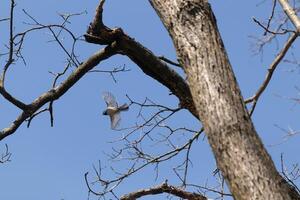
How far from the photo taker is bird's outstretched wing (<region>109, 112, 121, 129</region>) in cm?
369

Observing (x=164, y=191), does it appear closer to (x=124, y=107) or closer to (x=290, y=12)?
(x=124, y=107)

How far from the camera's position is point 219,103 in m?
2.09

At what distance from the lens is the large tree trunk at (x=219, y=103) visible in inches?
75.7

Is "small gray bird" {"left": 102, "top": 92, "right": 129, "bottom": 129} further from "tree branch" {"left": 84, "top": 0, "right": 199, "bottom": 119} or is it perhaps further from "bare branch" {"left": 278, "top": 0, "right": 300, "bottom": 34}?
"bare branch" {"left": 278, "top": 0, "right": 300, "bottom": 34}

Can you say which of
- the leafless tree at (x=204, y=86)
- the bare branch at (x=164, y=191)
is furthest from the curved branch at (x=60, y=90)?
the bare branch at (x=164, y=191)

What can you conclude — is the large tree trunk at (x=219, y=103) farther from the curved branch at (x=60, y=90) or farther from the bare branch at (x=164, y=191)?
the bare branch at (x=164, y=191)

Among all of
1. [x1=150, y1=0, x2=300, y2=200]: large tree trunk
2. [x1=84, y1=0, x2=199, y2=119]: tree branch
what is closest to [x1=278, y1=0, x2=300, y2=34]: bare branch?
[x1=84, y1=0, x2=199, y2=119]: tree branch

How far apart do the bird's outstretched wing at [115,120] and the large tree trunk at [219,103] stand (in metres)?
1.35

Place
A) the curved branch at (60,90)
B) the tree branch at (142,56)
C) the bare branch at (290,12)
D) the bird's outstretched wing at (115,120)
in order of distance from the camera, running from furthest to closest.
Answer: the bare branch at (290,12) < the bird's outstretched wing at (115,120) < the curved branch at (60,90) < the tree branch at (142,56)

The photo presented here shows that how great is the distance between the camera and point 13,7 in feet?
11.2

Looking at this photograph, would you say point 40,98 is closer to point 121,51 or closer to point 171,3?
point 121,51

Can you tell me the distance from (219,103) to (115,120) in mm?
1732

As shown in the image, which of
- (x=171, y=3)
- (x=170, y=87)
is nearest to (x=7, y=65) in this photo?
(x=170, y=87)

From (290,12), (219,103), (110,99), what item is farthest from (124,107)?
(219,103)
